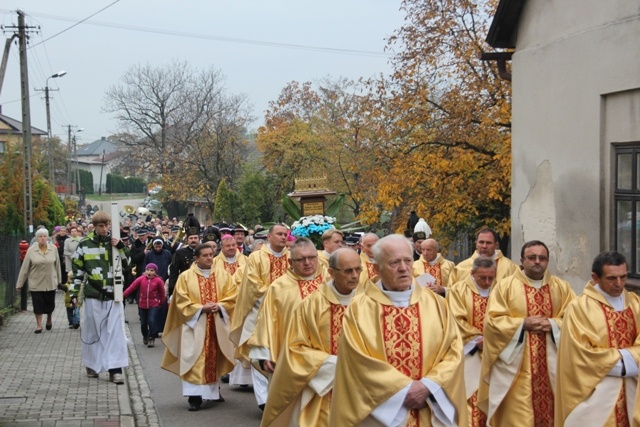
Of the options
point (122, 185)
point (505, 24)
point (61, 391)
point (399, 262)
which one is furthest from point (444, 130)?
point (122, 185)

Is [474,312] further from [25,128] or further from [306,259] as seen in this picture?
[25,128]

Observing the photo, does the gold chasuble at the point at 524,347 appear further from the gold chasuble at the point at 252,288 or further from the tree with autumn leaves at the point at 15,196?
the tree with autumn leaves at the point at 15,196

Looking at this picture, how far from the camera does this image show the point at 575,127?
12312mm

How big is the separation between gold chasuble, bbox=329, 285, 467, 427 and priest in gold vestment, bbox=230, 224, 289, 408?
4482 mm

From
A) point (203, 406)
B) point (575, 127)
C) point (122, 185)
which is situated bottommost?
point (203, 406)

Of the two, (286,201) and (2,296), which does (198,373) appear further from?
(2,296)

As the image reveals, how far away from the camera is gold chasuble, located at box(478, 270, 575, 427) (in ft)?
29.1

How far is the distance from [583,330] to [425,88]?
1475 centimetres

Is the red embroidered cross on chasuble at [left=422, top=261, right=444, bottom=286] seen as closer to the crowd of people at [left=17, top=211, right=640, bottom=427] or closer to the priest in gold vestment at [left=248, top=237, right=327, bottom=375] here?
the crowd of people at [left=17, top=211, right=640, bottom=427]

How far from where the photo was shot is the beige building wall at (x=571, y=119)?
11430 mm

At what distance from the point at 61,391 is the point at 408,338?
6.79m

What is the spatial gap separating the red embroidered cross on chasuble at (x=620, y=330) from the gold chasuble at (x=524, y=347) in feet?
3.64

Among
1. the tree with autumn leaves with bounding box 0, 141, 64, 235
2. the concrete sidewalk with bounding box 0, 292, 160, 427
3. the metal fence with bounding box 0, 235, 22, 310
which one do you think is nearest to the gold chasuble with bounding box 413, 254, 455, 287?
the concrete sidewalk with bounding box 0, 292, 160, 427

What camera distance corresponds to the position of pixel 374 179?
23641 millimetres
